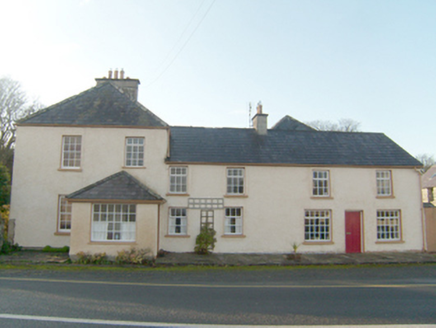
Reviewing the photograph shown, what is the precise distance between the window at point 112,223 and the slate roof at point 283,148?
13.4 ft

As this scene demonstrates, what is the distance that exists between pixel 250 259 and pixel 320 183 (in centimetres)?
660

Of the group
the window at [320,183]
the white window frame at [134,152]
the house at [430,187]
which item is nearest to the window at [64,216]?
the white window frame at [134,152]

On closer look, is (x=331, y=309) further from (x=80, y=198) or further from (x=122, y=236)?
(x=80, y=198)

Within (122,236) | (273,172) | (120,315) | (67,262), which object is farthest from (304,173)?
(120,315)

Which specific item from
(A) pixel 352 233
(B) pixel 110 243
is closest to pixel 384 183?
(A) pixel 352 233

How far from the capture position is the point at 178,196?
717 inches

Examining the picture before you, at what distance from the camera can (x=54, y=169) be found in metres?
17.7

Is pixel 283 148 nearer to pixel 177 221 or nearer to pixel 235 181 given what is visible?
pixel 235 181

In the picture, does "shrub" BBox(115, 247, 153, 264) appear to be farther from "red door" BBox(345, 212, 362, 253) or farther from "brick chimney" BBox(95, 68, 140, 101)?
"red door" BBox(345, 212, 362, 253)

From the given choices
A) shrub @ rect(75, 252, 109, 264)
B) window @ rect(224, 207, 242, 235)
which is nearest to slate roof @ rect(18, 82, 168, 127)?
window @ rect(224, 207, 242, 235)

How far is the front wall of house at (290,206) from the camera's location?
18203 mm

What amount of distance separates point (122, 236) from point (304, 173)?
10880 mm

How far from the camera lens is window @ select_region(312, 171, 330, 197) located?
1938 cm

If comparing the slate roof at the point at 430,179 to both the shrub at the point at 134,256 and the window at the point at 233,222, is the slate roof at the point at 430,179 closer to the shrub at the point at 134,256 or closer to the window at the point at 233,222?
the window at the point at 233,222
